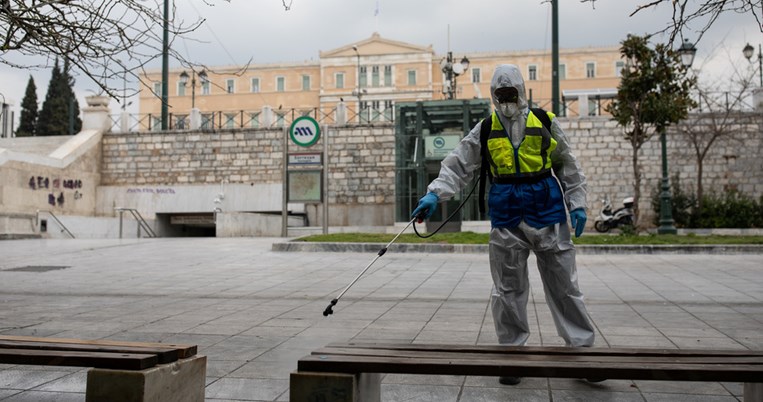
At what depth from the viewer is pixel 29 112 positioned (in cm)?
4938

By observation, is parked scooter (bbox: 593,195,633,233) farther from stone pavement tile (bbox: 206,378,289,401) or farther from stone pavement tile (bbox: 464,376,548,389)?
stone pavement tile (bbox: 206,378,289,401)

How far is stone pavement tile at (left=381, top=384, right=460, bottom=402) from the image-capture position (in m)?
3.15

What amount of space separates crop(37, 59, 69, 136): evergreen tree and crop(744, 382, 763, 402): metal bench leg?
5191 centimetres

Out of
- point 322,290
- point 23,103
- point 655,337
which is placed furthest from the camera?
point 23,103

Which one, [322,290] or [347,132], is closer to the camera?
[322,290]

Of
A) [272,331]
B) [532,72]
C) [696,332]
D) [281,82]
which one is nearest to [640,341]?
[696,332]

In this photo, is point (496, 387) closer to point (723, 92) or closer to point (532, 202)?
point (532, 202)

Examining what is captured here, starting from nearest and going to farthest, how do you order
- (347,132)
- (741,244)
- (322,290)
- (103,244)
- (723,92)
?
(322,290) < (741,244) < (103,244) < (723,92) < (347,132)

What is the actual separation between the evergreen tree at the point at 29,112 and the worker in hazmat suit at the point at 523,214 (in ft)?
175

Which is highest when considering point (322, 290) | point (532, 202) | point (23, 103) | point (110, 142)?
point (23, 103)

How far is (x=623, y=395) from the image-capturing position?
317cm

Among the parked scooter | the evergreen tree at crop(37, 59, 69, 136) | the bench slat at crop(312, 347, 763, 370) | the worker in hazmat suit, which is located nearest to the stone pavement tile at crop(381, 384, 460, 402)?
the worker in hazmat suit

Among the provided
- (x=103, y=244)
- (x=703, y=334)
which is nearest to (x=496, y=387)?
(x=703, y=334)

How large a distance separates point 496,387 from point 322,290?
4707 mm
